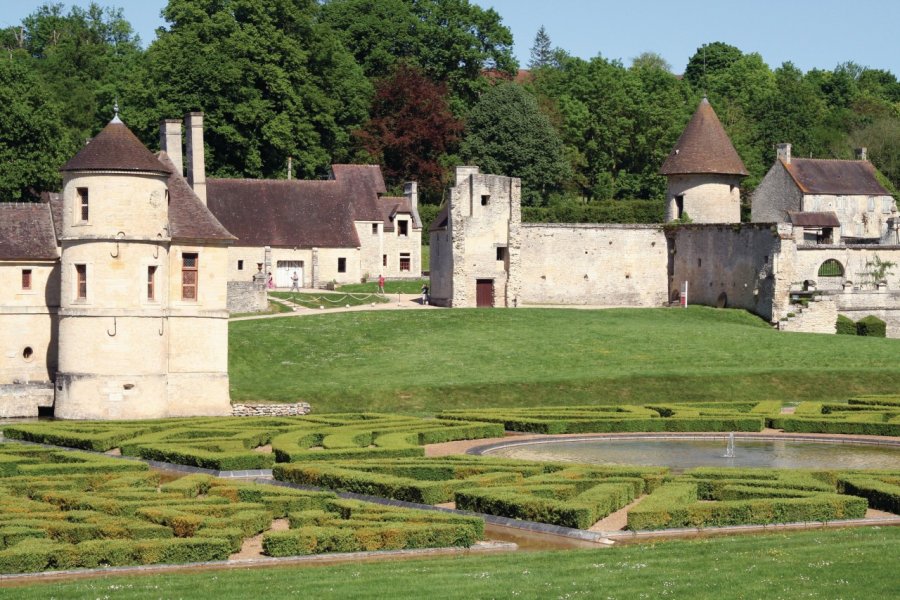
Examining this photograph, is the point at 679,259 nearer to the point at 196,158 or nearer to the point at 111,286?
the point at 196,158

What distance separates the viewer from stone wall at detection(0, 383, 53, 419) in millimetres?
45188

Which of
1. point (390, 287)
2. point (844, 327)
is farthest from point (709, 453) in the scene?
point (390, 287)

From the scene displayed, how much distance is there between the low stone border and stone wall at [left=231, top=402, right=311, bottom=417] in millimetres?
21479

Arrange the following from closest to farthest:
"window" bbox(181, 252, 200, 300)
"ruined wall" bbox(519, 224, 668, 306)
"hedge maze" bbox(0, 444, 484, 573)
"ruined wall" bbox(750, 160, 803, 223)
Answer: "hedge maze" bbox(0, 444, 484, 573) → "window" bbox(181, 252, 200, 300) → "ruined wall" bbox(519, 224, 668, 306) → "ruined wall" bbox(750, 160, 803, 223)

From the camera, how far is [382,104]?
99.3 m

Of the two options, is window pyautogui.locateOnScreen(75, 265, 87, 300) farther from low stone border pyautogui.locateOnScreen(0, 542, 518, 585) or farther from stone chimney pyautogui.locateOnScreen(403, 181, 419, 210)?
stone chimney pyautogui.locateOnScreen(403, 181, 419, 210)

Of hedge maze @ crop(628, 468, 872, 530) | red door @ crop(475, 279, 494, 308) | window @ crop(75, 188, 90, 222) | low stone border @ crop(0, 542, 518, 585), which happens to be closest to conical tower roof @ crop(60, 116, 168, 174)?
window @ crop(75, 188, 90, 222)

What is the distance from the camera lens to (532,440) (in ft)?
129

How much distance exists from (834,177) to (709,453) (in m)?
60.4

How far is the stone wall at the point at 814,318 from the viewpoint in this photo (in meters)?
67.3

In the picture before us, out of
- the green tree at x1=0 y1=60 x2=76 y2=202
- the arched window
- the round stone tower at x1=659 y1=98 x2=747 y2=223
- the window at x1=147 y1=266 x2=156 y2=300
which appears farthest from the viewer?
the round stone tower at x1=659 y1=98 x2=747 y2=223

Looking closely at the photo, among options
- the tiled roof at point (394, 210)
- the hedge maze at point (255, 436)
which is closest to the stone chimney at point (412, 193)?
the tiled roof at point (394, 210)

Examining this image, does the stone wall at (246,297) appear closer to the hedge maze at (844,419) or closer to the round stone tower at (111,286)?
the round stone tower at (111,286)

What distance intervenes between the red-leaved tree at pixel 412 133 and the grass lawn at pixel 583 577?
7515 cm
